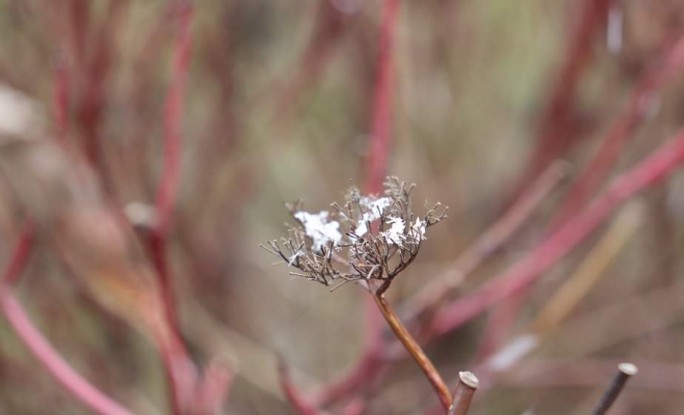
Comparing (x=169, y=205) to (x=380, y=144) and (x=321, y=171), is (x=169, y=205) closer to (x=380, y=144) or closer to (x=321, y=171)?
(x=380, y=144)

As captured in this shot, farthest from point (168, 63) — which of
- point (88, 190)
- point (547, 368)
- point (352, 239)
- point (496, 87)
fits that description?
point (352, 239)

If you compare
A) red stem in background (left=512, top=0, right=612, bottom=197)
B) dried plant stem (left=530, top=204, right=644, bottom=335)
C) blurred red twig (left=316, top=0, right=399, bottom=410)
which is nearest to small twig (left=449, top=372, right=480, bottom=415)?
blurred red twig (left=316, top=0, right=399, bottom=410)

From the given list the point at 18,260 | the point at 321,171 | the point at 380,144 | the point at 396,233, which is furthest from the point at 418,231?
the point at 321,171

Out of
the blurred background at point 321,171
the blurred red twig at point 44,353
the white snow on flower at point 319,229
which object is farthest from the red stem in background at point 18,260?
the white snow on flower at point 319,229

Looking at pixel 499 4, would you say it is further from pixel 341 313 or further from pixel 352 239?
pixel 352 239

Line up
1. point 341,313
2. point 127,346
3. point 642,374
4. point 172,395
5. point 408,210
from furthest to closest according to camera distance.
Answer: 1. point 341,313
2. point 127,346
3. point 642,374
4. point 172,395
5. point 408,210

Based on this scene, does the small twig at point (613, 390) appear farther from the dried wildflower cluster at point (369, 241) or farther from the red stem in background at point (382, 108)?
the red stem in background at point (382, 108)
